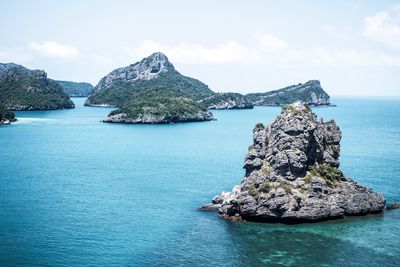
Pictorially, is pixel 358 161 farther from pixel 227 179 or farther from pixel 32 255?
pixel 32 255

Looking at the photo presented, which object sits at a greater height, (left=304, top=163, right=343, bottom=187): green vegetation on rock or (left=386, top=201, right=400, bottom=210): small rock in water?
(left=304, top=163, right=343, bottom=187): green vegetation on rock

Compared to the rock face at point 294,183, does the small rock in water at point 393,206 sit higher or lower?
lower

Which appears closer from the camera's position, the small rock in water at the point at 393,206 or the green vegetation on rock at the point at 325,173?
the green vegetation on rock at the point at 325,173

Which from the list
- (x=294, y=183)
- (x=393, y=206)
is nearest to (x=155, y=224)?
(x=294, y=183)

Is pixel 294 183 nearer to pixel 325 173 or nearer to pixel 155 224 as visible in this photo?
pixel 325 173

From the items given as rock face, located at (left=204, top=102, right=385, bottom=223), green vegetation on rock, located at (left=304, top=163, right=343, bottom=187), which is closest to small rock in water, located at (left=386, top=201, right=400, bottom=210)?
rock face, located at (left=204, top=102, right=385, bottom=223)

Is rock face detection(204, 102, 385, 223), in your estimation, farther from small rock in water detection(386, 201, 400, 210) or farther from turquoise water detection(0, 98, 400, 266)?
small rock in water detection(386, 201, 400, 210)

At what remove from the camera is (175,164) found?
14775cm

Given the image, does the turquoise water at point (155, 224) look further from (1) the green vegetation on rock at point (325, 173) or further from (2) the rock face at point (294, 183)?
(1) the green vegetation on rock at point (325, 173)

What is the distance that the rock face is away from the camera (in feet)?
286

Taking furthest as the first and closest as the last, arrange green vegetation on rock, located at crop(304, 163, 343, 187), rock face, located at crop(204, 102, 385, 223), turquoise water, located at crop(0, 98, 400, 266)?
green vegetation on rock, located at crop(304, 163, 343, 187) < rock face, located at crop(204, 102, 385, 223) < turquoise water, located at crop(0, 98, 400, 266)

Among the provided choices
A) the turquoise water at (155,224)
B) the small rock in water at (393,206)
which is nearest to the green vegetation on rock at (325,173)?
the turquoise water at (155,224)

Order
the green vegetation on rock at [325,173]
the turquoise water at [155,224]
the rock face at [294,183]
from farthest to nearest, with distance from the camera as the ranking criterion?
the green vegetation on rock at [325,173], the rock face at [294,183], the turquoise water at [155,224]

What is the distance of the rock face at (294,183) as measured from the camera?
87188 mm
